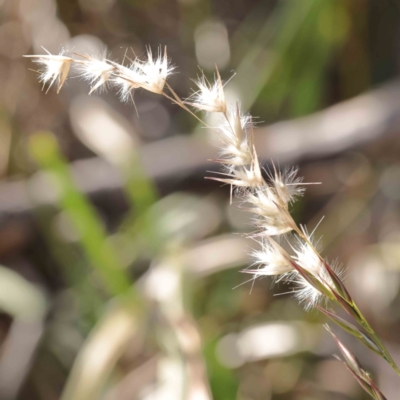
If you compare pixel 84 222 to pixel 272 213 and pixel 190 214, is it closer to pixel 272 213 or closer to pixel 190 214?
pixel 190 214

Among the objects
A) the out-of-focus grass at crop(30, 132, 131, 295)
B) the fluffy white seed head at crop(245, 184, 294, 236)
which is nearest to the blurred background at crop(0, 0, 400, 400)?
the out-of-focus grass at crop(30, 132, 131, 295)

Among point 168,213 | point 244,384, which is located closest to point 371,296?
point 244,384

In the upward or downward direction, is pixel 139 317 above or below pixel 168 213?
below

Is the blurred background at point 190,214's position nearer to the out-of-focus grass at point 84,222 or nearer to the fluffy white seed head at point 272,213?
the out-of-focus grass at point 84,222

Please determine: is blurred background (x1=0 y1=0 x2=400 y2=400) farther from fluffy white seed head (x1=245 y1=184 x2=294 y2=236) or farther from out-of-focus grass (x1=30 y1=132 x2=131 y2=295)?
fluffy white seed head (x1=245 y1=184 x2=294 y2=236)

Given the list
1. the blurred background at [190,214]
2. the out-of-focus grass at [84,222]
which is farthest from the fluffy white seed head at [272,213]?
the out-of-focus grass at [84,222]

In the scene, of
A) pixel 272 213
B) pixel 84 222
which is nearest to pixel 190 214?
pixel 84 222

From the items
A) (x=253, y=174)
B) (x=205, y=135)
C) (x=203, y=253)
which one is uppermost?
(x=205, y=135)

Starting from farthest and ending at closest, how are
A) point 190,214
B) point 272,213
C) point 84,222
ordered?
1. point 190,214
2. point 84,222
3. point 272,213

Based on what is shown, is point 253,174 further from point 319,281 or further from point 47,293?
point 47,293
